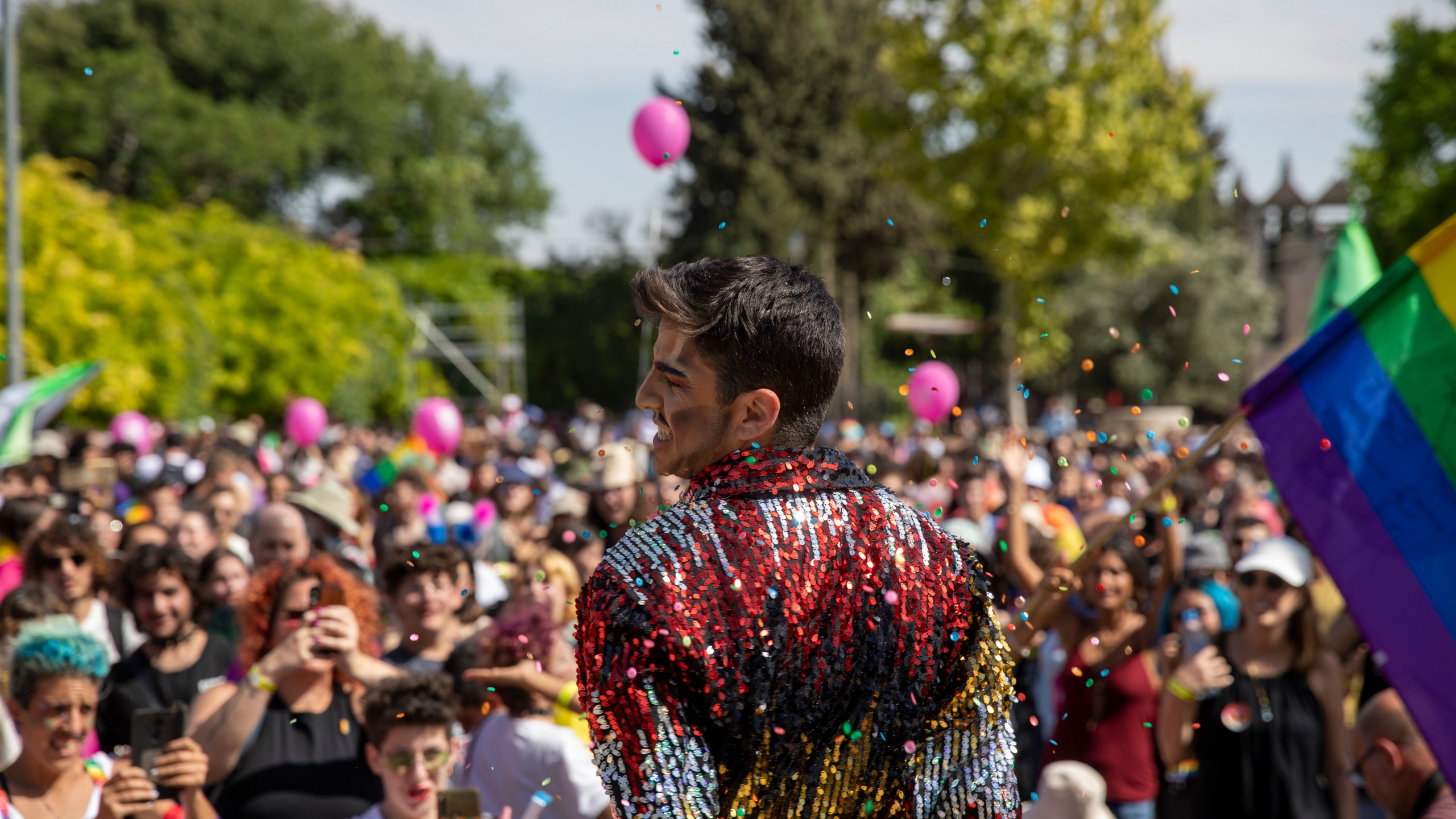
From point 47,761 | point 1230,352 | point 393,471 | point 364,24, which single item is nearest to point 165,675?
point 47,761

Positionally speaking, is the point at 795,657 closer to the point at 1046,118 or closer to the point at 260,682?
the point at 260,682

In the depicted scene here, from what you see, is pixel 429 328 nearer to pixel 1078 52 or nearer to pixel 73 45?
A: pixel 73 45

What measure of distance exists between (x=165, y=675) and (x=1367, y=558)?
394 centimetres

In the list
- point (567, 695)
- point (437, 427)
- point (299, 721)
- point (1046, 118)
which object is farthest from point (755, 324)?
point (1046, 118)

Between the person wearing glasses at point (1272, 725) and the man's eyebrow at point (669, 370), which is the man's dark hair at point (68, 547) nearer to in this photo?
the person wearing glasses at point (1272, 725)

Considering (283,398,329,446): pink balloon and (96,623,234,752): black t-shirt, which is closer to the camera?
(96,623,234,752): black t-shirt

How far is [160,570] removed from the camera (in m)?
5.07

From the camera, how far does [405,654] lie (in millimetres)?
5035

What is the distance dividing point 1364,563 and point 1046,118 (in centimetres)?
2206

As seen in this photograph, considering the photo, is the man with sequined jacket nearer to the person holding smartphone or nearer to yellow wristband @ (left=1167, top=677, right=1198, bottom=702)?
yellow wristband @ (left=1167, top=677, right=1198, bottom=702)

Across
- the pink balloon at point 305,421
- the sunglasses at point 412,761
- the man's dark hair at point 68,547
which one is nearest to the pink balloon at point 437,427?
the pink balloon at point 305,421

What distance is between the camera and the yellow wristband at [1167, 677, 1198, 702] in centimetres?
420

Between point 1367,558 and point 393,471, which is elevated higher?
point 393,471

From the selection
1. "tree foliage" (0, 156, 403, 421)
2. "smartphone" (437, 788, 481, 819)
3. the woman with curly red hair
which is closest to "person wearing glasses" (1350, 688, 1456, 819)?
"smartphone" (437, 788, 481, 819)
